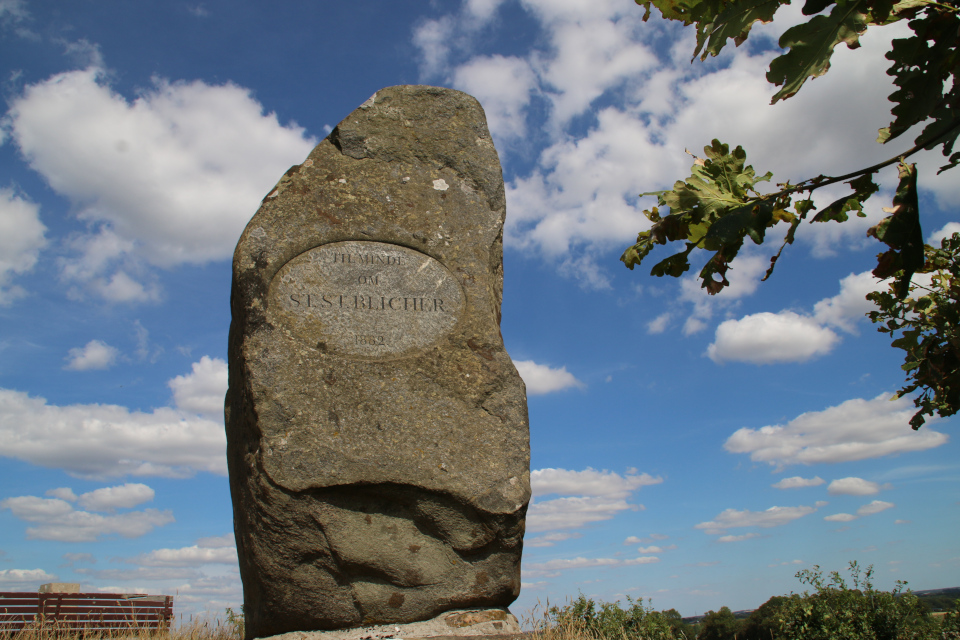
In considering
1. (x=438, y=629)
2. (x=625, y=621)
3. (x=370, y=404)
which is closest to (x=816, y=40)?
(x=370, y=404)

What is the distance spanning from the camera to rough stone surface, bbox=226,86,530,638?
11.4ft

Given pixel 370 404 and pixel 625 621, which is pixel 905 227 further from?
pixel 625 621

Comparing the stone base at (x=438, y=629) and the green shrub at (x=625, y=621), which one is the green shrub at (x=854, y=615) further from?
the stone base at (x=438, y=629)

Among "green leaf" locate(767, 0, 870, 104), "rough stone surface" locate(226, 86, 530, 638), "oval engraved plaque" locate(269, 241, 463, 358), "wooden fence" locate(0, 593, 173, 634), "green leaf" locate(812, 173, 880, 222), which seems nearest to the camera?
"green leaf" locate(767, 0, 870, 104)

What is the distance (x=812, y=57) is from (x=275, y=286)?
2979mm

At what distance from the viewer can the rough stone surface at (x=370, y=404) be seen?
3.49 metres

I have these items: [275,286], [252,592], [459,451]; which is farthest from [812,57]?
[252,592]

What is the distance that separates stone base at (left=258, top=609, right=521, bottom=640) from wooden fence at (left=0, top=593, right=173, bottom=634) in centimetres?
293

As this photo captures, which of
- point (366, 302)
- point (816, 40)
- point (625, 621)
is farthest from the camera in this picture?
point (625, 621)

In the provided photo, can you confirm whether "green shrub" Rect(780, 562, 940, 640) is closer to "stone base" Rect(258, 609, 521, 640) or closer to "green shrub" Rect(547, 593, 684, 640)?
"green shrub" Rect(547, 593, 684, 640)

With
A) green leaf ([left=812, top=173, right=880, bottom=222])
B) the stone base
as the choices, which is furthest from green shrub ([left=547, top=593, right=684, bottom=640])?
green leaf ([left=812, top=173, right=880, bottom=222])

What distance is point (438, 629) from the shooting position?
3.54 meters

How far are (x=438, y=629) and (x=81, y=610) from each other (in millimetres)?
6544

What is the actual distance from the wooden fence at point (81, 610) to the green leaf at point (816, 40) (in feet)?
19.9
